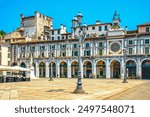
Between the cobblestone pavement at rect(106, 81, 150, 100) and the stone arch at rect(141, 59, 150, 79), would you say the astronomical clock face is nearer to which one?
the stone arch at rect(141, 59, 150, 79)

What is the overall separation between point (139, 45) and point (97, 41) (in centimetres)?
1226

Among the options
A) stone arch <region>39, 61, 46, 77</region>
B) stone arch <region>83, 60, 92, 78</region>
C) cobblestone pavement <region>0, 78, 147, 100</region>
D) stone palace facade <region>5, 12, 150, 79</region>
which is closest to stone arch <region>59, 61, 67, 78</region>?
stone palace facade <region>5, 12, 150, 79</region>

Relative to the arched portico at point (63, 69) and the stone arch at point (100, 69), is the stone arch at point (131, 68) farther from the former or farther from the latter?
the arched portico at point (63, 69)

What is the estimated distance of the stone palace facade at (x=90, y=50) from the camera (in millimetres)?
61625

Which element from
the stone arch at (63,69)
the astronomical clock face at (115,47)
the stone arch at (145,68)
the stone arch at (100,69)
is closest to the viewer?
the stone arch at (145,68)

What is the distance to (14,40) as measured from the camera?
8069 cm

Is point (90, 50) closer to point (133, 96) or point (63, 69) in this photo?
point (63, 69)

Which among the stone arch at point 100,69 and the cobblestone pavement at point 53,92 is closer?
the cobblestone pavement at point 53,92

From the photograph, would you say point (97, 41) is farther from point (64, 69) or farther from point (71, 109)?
point (71, 109)

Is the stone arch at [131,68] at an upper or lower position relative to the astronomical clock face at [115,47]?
lower

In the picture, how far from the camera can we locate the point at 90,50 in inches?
2687

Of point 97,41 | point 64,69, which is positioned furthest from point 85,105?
point 64,69

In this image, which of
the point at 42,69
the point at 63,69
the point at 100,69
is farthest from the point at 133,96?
the point at 42,69

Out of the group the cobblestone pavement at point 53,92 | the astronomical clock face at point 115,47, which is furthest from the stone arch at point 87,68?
the cobblestone pavement at point 53,92
